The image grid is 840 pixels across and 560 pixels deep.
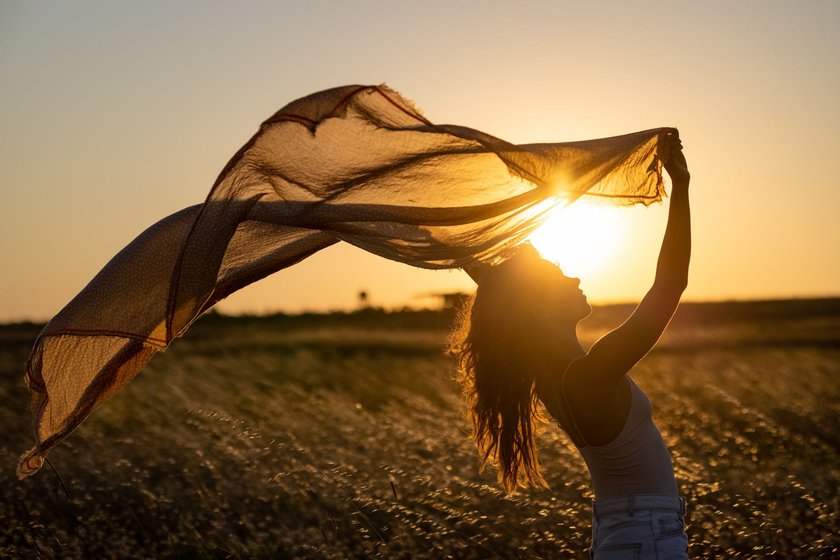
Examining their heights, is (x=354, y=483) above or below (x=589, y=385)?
below

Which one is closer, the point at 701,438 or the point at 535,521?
the point at 535,521

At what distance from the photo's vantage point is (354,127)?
389 cm

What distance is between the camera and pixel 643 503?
124 inches

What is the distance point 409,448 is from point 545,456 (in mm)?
1216

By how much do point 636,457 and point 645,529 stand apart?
23 cm

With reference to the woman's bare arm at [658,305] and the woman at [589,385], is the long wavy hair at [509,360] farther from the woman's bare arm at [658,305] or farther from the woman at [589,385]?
the woman's bare arm at [658,305]

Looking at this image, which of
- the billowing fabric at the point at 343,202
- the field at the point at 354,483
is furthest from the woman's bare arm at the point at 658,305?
the field at the point at 354,483

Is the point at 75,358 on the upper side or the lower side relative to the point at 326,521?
upper

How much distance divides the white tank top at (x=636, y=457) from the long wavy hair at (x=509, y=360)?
0.35 metres

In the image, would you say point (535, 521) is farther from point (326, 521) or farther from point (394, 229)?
point (394, 229)

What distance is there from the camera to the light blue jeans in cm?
312

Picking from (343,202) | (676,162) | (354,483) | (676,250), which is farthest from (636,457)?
(354,483)

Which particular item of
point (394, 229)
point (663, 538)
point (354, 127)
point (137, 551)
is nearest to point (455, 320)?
point (394, 229)

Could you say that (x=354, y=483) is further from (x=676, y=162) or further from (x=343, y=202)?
(x=676, y=162)
